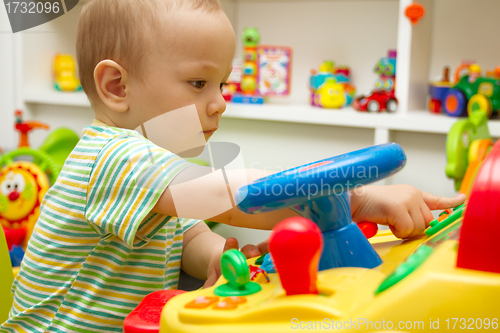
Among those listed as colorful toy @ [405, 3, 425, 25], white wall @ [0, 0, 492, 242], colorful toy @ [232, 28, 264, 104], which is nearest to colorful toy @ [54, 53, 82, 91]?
white wall @ [0, 0, 492, 242]

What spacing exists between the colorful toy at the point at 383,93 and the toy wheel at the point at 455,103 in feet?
0.42

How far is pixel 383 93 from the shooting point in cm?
121

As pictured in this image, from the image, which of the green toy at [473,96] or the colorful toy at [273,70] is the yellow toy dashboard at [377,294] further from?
the colorful toy at [273,70]

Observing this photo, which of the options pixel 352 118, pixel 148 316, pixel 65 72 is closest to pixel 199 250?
pixel 148 316

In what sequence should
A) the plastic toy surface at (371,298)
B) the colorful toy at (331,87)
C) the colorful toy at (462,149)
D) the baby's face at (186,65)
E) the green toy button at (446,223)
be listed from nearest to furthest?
the plastic toy surface at (371,298) < the green toy button at (446,223) < the baby's face at (186,65) < the colorful toy at (462,149) < the colorful toy at (331,87)

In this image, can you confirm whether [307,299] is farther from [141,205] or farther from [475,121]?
[475,121]

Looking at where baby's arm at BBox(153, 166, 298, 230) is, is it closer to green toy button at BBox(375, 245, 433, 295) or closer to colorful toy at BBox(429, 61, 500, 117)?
green toy button at BBox(375, 245, 433, 295)

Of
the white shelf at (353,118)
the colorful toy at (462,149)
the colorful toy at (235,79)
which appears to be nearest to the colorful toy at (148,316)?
the colorful toy at (462,149)

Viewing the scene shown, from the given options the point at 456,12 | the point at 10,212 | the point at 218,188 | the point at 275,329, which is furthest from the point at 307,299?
the point at 456,12

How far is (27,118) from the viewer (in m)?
1.65

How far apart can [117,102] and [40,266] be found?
0.65ft

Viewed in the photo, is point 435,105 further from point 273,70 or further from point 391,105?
point 273,70

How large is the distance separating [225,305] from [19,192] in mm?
1066

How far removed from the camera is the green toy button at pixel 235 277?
11.9 inches
